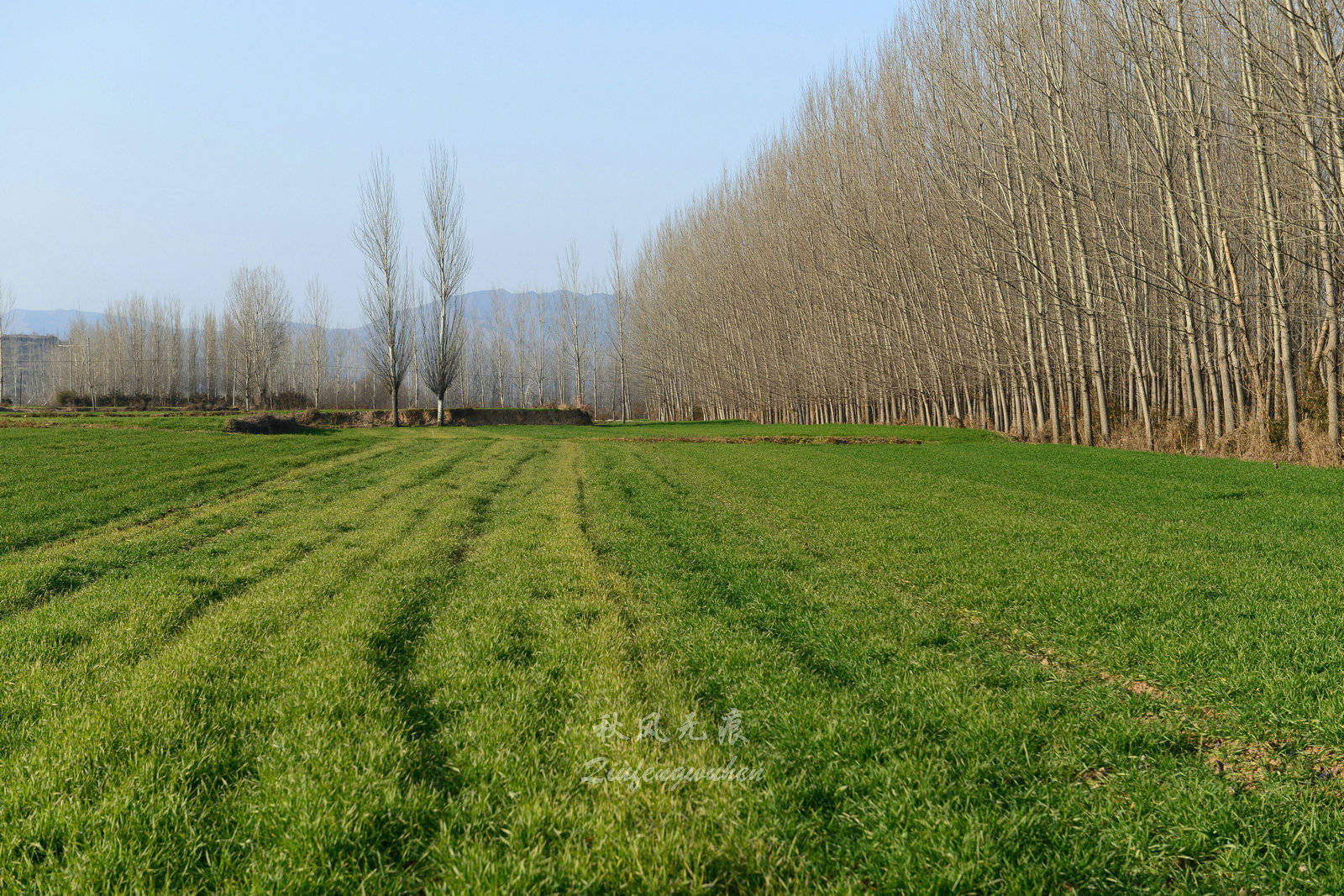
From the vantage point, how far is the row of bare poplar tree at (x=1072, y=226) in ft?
47.0

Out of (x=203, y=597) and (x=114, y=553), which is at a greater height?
(x=114, y=553)

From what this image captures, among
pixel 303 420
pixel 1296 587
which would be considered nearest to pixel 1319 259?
pixel 1296 587

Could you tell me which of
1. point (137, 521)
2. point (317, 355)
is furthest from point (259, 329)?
point (137, 521)

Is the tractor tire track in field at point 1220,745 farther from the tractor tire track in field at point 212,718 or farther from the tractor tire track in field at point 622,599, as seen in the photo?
the tractor tire track in field at point 212,718

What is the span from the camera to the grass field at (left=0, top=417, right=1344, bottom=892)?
2301 millimetres

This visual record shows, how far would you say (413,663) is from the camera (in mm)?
4102

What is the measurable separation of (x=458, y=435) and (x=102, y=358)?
192 ft

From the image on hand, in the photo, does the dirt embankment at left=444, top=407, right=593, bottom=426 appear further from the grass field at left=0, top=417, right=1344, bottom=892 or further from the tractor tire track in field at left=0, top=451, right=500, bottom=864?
the tractor tire track in field at left=0, top=451, right=500, bottom=864

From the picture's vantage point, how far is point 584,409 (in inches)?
1716

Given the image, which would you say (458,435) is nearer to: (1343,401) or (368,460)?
(368,460)

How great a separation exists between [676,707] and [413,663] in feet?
5.61

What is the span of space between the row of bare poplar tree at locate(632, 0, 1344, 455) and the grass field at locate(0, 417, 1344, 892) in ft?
29.6

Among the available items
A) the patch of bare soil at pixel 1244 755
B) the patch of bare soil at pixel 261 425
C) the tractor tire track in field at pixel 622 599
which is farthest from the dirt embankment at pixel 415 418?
the patch of bare soil at pixel 1244 755

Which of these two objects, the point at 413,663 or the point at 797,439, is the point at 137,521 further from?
the point at 797,439
